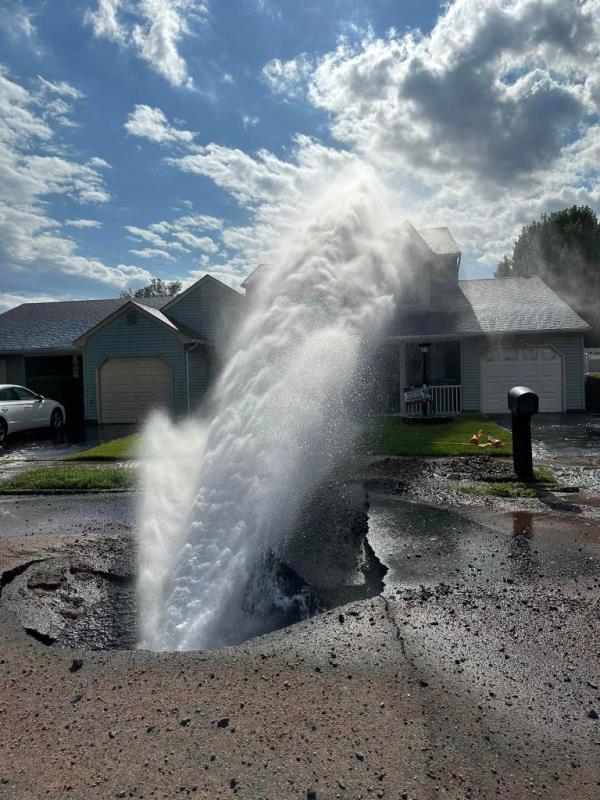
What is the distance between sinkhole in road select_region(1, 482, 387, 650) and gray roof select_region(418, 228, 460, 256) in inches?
809

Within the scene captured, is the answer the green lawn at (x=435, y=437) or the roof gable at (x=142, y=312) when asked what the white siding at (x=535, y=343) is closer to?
the green lawn at (x=435, y=437)

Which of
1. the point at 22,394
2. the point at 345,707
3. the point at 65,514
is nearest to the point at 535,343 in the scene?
the point at 22,394

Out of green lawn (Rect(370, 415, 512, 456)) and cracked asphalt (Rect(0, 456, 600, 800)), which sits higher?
green lawn (Rect(370, 415, 512, 456))

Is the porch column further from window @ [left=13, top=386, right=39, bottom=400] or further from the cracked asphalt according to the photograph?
the cracked asphalt

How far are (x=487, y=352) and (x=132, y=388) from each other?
12.8m

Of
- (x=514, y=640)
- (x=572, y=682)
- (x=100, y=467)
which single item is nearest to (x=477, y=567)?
(x=514, y=640)

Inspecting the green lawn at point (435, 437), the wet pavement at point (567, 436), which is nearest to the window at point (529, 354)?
the wet pavement at point (567, 436)

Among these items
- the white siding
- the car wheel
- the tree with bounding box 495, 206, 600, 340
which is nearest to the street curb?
the car wheel

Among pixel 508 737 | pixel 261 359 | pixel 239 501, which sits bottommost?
pixel 508 737

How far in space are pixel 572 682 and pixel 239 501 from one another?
3689 millimetres

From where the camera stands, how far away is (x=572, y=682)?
11.5ft

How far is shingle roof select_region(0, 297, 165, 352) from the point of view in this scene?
25.5m

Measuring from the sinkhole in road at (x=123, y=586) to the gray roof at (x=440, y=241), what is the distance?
20541 mm

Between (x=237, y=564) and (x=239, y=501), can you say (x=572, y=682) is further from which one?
(x=239, y=501)
